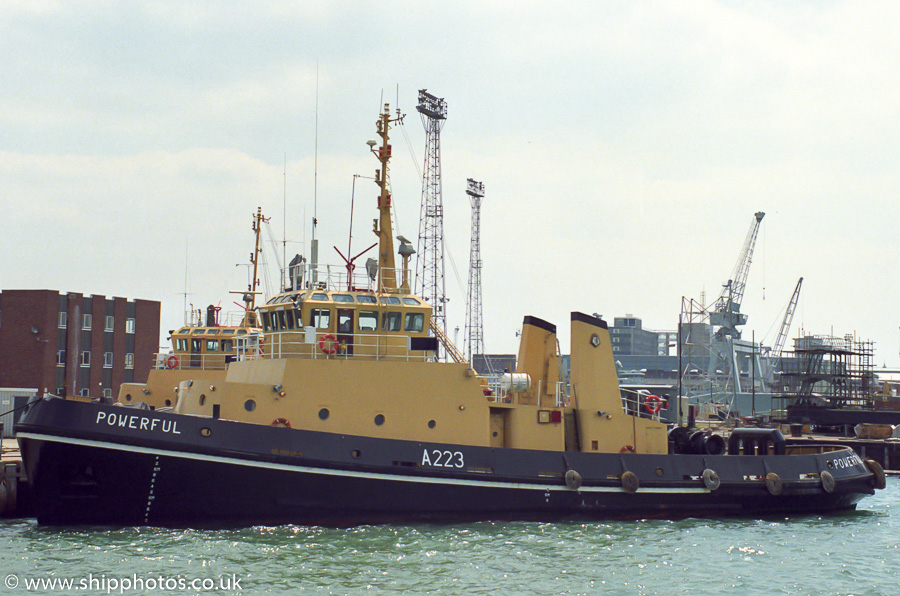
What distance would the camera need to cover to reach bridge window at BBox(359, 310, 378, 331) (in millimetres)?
16656

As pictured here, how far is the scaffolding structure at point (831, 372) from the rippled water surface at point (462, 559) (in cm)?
2671

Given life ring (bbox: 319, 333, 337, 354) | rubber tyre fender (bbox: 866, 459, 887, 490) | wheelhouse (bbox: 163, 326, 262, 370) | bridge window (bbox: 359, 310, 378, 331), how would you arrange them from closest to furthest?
life ring (bbox: 319, 333, 337, 354), bridge window (bbox: 359, 310, 378, 331), rubber tyre fender (bbox: 866, 459, 887, 490), wheelhouse (bbox: 163, 326, 262, 370)

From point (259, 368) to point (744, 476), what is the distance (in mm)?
10162

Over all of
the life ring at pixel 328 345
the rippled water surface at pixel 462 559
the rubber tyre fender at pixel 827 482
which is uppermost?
the life ring at pixel 328 345

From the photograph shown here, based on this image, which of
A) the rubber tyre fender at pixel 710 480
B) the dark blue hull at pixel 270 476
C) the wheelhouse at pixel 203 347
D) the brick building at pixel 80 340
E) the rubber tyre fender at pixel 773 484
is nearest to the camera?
the dark blue hull at pixel 270 476

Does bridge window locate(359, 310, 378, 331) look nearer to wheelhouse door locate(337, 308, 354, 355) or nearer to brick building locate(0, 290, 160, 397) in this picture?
wheelhouse door locate(337, 308, 354, 355)

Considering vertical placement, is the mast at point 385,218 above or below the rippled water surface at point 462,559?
above

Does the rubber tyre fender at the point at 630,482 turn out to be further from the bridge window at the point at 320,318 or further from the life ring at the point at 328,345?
the bridge window at the point at 320,318

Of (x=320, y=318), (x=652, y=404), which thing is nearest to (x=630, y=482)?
(x=652, y=404)

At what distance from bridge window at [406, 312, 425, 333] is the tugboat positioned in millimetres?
32

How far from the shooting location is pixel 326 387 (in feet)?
51.9

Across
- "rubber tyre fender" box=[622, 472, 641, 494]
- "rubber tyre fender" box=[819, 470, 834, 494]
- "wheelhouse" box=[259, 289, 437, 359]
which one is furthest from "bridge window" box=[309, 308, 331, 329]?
"rubber tyre fender" box=[819, 470, 834, 494]

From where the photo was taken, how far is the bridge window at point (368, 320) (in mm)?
16656

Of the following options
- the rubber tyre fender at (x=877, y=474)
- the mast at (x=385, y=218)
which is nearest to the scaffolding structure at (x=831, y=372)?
the rubber tyre fender at (x=877, y=474)
